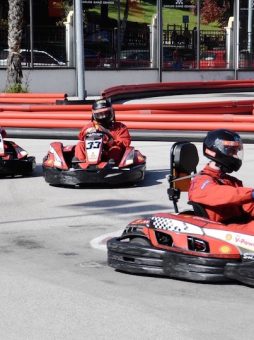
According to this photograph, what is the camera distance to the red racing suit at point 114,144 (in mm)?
11672

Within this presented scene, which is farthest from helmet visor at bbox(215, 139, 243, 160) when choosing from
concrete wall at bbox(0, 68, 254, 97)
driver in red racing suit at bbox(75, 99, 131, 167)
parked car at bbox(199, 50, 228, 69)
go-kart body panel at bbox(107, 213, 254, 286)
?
parked car at bbox(199, 50, 228, 69)

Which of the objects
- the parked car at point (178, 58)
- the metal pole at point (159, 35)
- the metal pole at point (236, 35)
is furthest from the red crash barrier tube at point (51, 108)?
the metal pole at point (236, 35)

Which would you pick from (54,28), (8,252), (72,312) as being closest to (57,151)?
(8,252)

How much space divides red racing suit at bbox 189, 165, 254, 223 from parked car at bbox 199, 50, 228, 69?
25846 mm

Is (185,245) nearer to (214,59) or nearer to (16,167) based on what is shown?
(16,167)

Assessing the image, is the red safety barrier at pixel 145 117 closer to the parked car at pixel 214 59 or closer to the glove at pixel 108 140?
the glove at pixel 108 140

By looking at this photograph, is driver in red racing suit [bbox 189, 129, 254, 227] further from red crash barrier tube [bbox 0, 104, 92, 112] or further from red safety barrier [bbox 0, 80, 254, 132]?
red crash barrier tube [bbox 0, 104, 92, 112]

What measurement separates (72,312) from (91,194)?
5.35 m

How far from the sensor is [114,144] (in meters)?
11.8

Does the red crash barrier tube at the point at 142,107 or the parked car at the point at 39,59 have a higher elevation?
the parked car at the point at 39,59

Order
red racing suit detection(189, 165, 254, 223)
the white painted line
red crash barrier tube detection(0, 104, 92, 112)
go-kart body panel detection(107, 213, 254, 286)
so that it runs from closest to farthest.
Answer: go-kart body panel detection(107, 213, 254, 286) → red racing suit detection(189, 165, 254, 223) → the white painted line → red crash barrier tube detection(0, 104, 92, 112)

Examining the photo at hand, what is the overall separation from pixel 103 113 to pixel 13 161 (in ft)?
4.31

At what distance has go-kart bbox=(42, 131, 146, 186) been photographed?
1138 centimetres

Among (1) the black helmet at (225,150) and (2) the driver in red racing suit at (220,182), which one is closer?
(2) the driver in red racing suit at (220,182)
